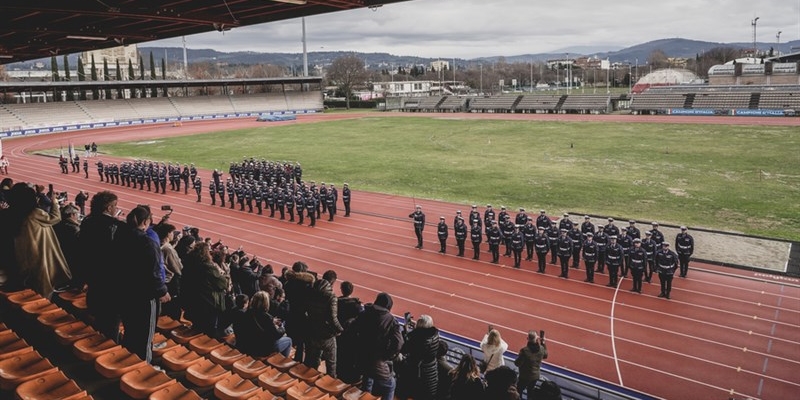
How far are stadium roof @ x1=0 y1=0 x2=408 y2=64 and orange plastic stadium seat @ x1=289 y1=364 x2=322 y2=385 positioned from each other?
611cm

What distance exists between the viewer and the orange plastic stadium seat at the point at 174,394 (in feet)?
15.6

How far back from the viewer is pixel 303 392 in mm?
5320

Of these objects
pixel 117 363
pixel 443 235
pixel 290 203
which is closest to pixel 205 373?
pixel 117 363

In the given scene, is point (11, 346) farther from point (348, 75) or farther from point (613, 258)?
point (348, 75)

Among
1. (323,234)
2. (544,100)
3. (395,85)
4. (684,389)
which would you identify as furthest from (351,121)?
(395,85)

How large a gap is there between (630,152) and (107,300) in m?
33.8

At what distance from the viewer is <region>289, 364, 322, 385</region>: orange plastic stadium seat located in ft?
18.9

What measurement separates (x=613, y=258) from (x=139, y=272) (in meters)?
11.3

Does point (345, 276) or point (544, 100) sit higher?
point (544, 100)

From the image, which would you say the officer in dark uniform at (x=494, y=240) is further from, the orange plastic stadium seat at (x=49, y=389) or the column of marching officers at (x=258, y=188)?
the orange plastic stadium seat at (x=49, y=389)

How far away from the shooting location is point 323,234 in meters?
18.9

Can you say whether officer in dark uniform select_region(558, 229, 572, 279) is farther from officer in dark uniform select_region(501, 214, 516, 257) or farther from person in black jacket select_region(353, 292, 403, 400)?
person in black jacket select_region(353, 292, 403, 400)

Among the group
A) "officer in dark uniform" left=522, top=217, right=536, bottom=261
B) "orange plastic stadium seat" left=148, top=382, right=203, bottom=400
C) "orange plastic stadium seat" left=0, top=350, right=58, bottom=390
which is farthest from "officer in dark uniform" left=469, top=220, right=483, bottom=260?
"orange plastic stadium seat" left=0, top=350, right=58, bottom=390

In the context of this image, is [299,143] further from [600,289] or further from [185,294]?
[185,294]
